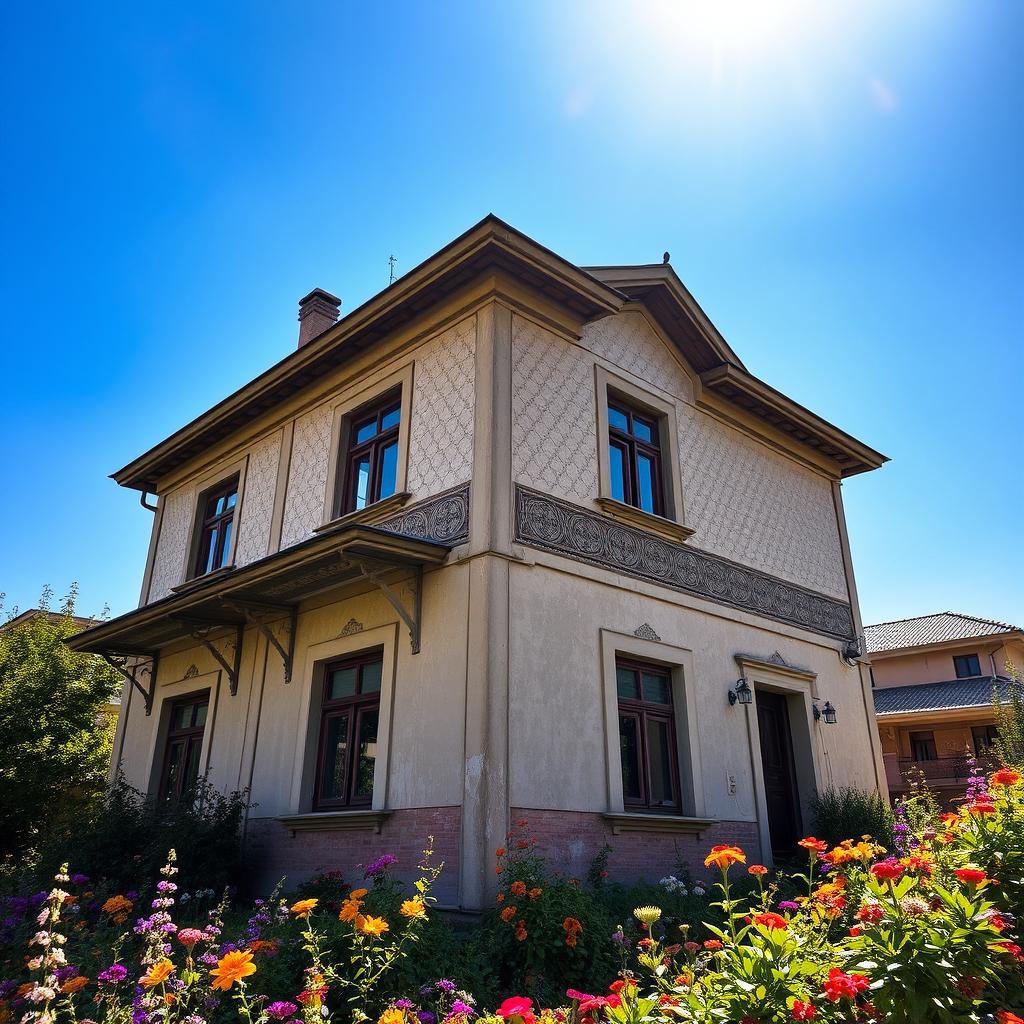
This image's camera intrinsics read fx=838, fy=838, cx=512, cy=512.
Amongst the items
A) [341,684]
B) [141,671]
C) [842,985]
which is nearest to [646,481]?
[341,684]

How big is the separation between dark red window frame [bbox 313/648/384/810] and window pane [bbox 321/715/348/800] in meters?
0.01

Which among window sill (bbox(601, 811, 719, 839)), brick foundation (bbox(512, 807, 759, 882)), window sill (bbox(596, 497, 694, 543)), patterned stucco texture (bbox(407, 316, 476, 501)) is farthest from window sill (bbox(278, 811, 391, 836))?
window sill (bbox(596, 497, 694, 543))

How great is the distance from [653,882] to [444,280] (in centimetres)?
695

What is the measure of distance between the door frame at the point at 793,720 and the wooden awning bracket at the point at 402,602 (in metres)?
4.66

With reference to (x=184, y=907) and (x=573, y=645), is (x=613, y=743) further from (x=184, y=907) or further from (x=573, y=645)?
(x=184, y=907)

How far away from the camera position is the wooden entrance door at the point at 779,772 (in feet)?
37.6

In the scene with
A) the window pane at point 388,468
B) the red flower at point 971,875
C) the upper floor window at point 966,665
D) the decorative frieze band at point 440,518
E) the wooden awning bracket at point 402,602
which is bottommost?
the red flower at point 971,875

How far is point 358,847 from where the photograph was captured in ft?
28.0

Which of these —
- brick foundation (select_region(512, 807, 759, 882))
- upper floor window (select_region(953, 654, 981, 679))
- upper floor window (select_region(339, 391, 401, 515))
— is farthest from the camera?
upper floor window (select_region(953, 654, 981, 679))

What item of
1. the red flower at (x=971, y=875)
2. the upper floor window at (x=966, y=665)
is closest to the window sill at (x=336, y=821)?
the red flower at (x=971, y=875)

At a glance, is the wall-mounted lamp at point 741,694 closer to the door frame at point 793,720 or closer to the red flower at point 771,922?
the door frame at point 793,720

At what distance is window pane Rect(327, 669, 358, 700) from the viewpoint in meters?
9.77

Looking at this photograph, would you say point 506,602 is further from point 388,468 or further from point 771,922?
point 771,922

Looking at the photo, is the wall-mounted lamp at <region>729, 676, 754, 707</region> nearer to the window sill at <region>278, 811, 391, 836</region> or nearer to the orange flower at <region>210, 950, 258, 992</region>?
the window sill at <region>278, 811, 391, 836</region>
